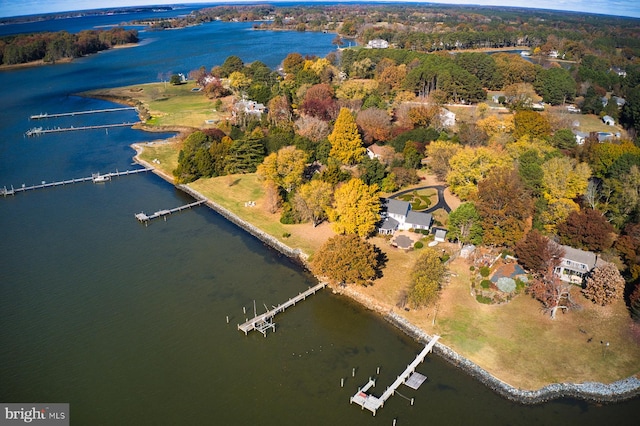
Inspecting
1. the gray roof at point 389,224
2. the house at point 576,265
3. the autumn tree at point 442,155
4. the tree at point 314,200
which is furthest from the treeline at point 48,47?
the house at point 576,265

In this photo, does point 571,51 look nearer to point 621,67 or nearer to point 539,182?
point 621,67

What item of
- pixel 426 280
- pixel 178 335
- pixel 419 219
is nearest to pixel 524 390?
pixel 426 280

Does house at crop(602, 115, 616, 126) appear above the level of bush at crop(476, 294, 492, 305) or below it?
above

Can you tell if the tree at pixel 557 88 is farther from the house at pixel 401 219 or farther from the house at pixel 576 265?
the house at pixel 576 265

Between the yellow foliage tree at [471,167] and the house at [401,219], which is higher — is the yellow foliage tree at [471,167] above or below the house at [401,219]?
above

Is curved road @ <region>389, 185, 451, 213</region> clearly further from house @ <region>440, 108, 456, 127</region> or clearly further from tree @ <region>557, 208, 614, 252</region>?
house @ <region>440, 108, 456, 127</region>

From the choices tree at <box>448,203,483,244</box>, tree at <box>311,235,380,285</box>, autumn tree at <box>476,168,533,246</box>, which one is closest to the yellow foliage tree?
autumn tree at <box>476,168,533,246</box>
